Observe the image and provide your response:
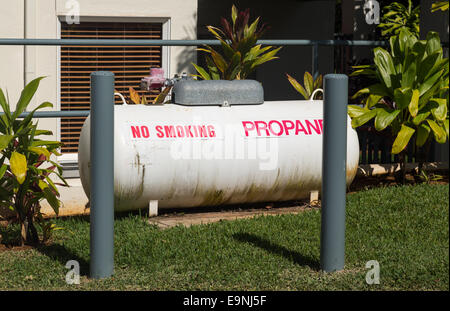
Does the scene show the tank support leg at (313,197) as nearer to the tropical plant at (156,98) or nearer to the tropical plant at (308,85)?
the tropical plant at (308,85)

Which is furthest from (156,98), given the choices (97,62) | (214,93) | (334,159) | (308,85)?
(334,159)

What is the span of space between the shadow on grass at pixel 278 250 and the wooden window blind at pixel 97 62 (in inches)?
143

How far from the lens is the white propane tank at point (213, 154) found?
25.2ft

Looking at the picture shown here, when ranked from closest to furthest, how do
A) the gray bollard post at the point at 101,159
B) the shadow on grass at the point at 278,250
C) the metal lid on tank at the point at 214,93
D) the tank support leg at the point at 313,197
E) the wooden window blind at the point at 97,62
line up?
1. the gray bollard post at the point at 101,159
2. the shadow on grass at the point at 278,250
3. the metal lid on tank at the point at 214,93
4. the tank support leg at the point at 313,197
5. the wooden window blind at the point at 97,62

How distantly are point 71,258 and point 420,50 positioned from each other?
13.3 feet

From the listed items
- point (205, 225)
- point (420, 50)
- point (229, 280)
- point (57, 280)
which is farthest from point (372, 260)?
point (420, 50)

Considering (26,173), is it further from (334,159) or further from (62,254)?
(334,159)

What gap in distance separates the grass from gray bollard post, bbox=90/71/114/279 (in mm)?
333

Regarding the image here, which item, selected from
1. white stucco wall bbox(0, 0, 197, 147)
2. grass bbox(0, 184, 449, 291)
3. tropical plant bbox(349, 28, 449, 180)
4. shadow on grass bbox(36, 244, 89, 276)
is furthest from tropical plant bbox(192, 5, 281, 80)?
shadow on grass bbox(36, 244, 89, 276)

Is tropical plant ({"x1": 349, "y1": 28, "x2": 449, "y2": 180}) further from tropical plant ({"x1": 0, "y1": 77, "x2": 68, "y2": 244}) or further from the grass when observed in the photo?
tropical plant ({"x1": 0, "y1": 77, "x2": 68, "y2": 244})

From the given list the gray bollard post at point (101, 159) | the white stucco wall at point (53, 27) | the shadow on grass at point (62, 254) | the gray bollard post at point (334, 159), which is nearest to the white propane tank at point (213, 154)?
the shadow on grass at point (62, 254)

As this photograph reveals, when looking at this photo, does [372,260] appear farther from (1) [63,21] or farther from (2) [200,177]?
(1) [63,21]

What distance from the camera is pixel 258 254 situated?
21.1 ft

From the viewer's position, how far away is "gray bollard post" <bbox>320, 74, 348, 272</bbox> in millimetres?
5855
